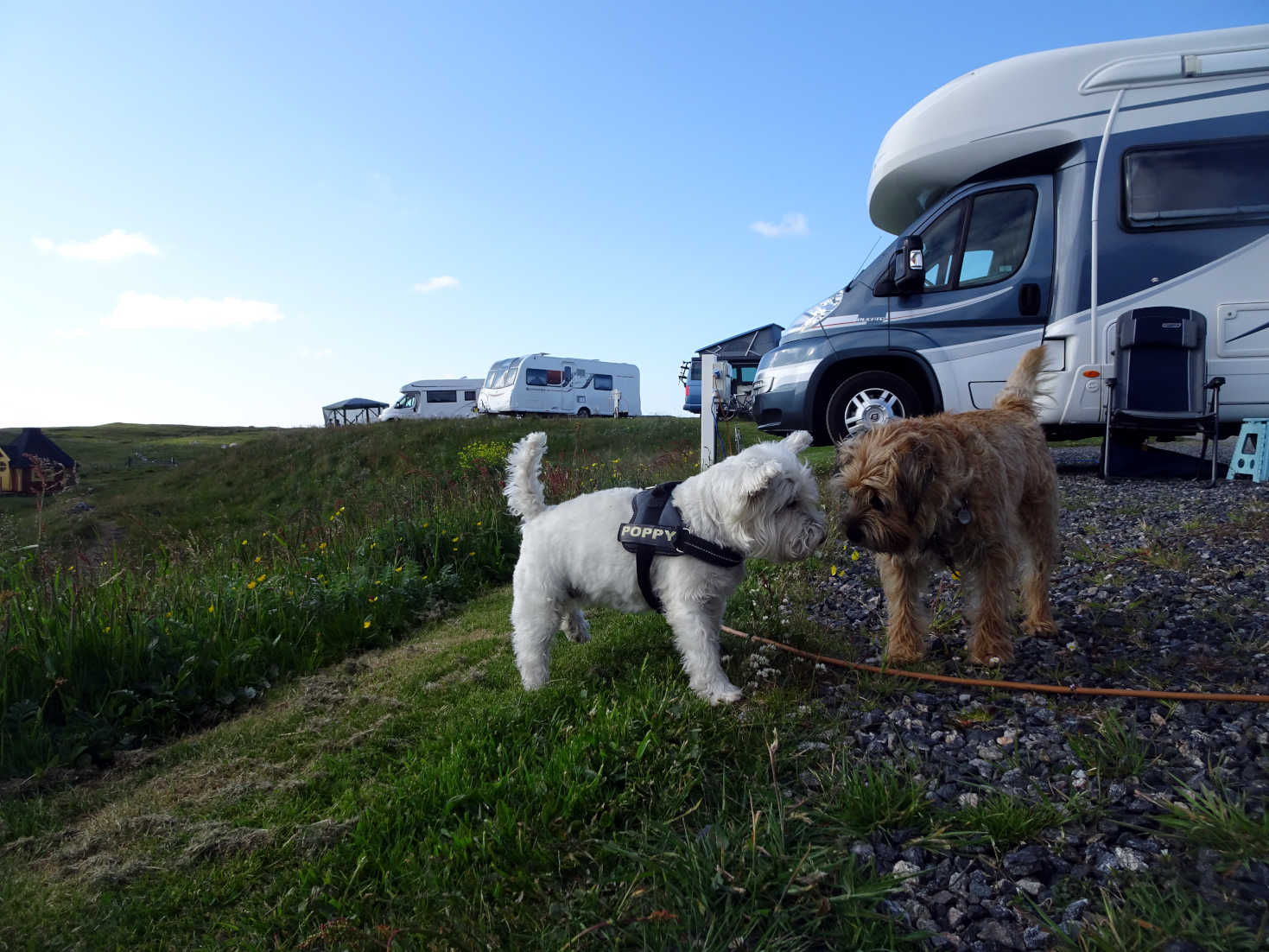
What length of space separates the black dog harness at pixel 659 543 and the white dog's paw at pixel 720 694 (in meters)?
0.52

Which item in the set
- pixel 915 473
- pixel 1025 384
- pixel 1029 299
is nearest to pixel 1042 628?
A: pixel 915 473

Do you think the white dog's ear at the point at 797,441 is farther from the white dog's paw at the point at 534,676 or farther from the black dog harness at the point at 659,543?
the white dog's paw at the point at 534,676

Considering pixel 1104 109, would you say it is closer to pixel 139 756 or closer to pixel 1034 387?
pixel 1034 387

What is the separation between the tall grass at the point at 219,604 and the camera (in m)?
4.14

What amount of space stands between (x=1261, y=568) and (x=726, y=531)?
3823mm

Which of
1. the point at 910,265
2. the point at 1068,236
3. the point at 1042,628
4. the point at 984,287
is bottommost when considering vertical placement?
the point at 1042,628

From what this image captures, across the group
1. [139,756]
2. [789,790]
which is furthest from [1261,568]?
[139,756]

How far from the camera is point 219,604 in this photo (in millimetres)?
5277

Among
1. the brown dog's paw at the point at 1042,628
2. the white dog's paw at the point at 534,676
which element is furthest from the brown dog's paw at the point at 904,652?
the white dog's paw at the point at 534,676

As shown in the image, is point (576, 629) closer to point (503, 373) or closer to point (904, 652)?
point (904, 652)

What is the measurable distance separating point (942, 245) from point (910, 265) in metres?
0.67

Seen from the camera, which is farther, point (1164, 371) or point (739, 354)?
point (739, 354)

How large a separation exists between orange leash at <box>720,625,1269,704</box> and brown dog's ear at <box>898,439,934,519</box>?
2.70ft

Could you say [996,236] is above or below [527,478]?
above
